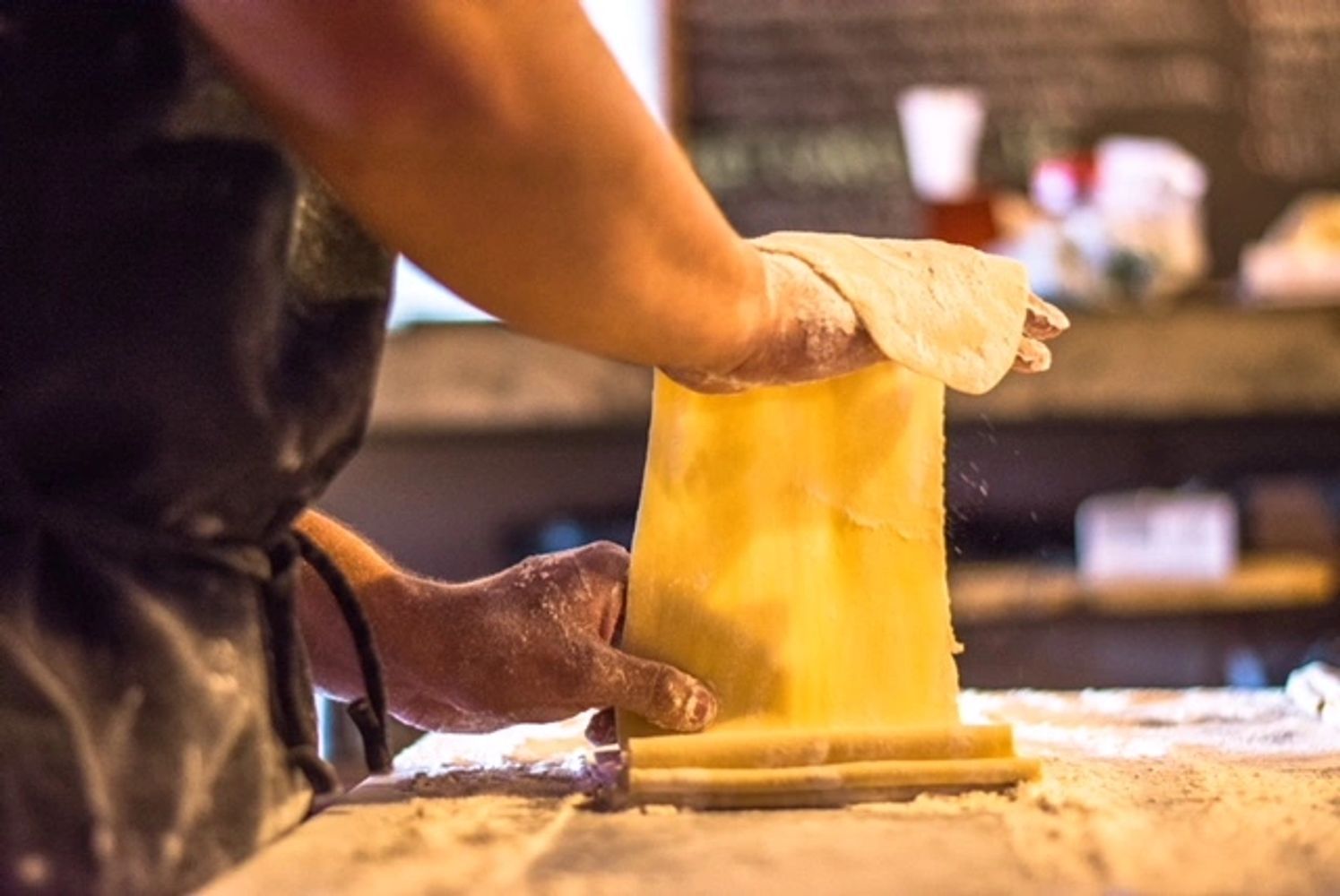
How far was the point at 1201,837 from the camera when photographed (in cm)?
87

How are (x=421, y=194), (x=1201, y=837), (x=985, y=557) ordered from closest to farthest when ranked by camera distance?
(x=421, y=194), (x=1201, y=837), (x=985, y=557)

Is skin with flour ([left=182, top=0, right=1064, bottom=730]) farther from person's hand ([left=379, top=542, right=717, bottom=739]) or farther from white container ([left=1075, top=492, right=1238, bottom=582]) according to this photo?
white container ([left=1075, top=492, right=1238, bottom=582])

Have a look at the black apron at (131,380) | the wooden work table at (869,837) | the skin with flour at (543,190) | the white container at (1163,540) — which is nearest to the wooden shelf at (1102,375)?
the white container at (1163,540)

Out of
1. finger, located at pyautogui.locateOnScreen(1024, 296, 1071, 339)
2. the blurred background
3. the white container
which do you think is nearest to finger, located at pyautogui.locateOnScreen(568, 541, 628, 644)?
finger, located at pyautogui.locateOnScreen(1024, 296, 1071, 339)

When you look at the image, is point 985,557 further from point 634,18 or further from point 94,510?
point 94,510

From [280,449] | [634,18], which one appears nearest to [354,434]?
[280,449]

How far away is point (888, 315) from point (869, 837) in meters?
0.29

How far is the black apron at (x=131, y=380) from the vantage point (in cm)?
80

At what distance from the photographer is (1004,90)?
10.7ft

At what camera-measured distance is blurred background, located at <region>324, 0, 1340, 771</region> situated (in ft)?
9.45

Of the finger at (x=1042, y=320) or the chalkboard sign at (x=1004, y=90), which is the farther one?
the chalkboard sign at (x=1004, y=90)

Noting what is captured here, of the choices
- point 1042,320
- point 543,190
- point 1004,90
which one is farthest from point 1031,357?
point 1004,90

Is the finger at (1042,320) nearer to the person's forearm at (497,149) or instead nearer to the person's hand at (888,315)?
the person's hand at (888,315)

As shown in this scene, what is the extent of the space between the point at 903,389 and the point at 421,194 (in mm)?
413
